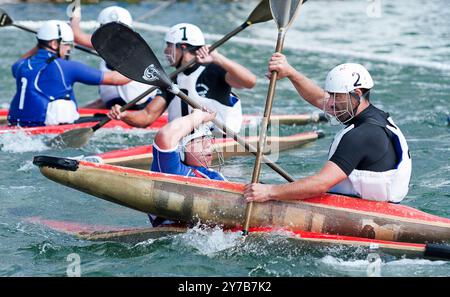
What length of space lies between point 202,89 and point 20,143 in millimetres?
2499

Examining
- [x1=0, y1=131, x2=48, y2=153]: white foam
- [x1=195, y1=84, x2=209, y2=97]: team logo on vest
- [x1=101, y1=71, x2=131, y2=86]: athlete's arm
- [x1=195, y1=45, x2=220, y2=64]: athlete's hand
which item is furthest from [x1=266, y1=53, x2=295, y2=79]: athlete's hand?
[x1=0, y1=131, x2=48, y2=153]: white foam

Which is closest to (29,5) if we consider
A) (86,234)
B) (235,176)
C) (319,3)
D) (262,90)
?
(319,3)

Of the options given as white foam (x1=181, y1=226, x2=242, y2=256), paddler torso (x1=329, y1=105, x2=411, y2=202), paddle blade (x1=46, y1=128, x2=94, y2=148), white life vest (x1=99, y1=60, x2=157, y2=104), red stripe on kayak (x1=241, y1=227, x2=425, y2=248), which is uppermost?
white life vest (x1=99, y1=60, x2=157, y2=104)

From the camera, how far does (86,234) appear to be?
24.9 feet

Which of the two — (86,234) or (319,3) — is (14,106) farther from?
(319,3)

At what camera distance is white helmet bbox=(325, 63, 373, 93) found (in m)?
6.84

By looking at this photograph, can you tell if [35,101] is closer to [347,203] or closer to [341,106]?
[341,106]

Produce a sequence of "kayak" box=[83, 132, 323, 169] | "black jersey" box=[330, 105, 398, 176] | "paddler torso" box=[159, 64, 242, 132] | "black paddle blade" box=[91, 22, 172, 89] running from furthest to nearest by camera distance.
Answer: "kayak" box=[83, 132, 323, 169]
"paddler torso" box=[159, 64, 242, 132]
"black paddle blade" box=[91, 22, 172, 89]
"black jersey" box=[330, 105, 398, 176]

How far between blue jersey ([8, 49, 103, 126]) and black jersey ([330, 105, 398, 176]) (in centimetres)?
523

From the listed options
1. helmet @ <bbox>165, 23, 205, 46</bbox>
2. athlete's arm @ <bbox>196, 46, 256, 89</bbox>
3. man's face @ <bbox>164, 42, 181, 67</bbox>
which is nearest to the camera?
athlete's arm @ <bbox>196, 46, 256, 89</bbox>

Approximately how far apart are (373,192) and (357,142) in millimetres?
436

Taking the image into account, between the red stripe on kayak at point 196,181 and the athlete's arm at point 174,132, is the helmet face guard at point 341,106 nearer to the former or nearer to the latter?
the red stripe on kayak at point 196,181

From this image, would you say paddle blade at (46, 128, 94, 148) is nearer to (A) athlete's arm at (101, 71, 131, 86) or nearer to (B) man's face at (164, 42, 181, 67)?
(A) athlete's arm at (101, 71, 131, 86)
